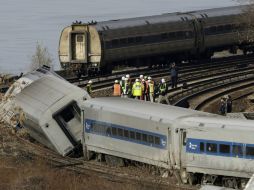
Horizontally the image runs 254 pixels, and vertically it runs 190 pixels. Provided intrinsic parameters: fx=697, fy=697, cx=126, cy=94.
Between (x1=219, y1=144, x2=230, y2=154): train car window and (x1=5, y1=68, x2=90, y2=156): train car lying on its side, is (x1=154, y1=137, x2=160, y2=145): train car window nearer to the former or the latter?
(x1=219, y1=144, x2=230, y2=154): train car window

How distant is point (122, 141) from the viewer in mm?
23219

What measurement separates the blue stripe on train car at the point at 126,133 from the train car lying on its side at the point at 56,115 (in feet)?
3.68

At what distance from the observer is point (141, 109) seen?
22609 millimetres

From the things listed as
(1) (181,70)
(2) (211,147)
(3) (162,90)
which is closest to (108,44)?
(1) (181,70)

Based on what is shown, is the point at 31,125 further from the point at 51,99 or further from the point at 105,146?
the point at 105,146

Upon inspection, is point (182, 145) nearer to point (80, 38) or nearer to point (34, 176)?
point (34, 176)

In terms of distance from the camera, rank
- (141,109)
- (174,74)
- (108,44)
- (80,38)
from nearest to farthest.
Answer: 1. (141,109)
2. (174,74)
3. (108,44)
4. (80,38)

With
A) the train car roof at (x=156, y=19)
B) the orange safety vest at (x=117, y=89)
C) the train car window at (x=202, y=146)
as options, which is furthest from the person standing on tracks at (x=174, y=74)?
the train car window at (x=202, y=146)

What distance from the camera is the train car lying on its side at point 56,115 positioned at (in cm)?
2542

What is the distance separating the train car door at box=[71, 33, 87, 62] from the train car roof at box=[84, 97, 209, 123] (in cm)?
1675

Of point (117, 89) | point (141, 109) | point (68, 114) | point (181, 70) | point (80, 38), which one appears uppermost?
point (141, 109)

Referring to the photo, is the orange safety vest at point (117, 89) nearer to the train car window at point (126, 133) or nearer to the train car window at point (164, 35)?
the train car window at point (126, 133)

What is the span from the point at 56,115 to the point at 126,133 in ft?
11.9

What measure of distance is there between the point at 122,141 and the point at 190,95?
1066 centimetres
